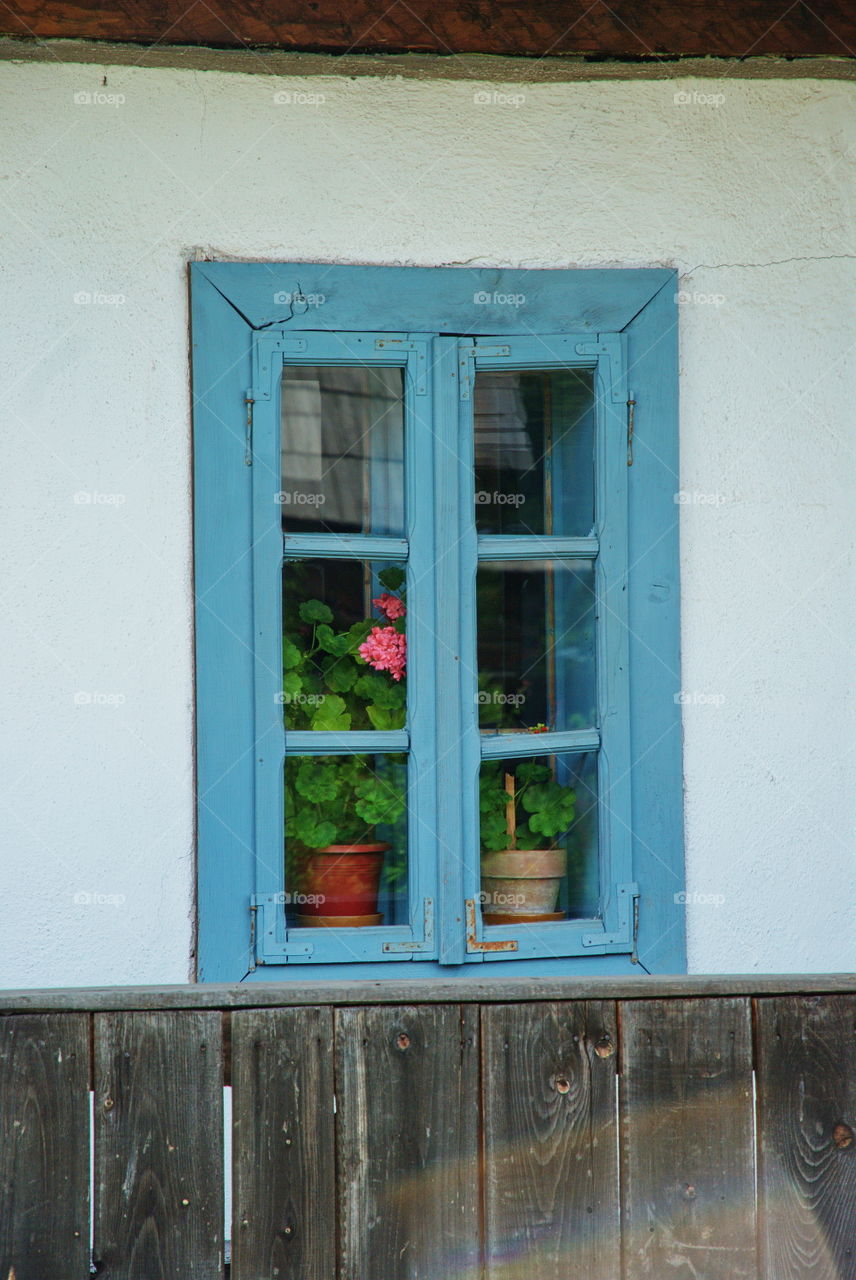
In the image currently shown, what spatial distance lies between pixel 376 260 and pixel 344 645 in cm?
97

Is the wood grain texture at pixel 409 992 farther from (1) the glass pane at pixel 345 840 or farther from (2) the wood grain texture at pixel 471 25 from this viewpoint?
(2) the wood grain texture at pixel 471 25

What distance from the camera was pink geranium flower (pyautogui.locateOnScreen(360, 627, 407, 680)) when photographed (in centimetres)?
301

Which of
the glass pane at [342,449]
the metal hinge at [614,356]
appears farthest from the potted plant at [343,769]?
the metal hinge at [614,356]

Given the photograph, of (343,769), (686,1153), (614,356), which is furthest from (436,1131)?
(614,356)

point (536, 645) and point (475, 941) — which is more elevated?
point (536, 645)

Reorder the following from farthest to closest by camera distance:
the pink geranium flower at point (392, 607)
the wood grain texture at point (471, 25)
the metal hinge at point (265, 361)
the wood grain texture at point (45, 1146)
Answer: the pink geranium flower at point (392, 607) → the metal hinge at point (265, 361) → the wood grain texture at point (471, 25) → the wood grain texture at point (45, 1146)

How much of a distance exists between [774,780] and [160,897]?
1564 millimetres

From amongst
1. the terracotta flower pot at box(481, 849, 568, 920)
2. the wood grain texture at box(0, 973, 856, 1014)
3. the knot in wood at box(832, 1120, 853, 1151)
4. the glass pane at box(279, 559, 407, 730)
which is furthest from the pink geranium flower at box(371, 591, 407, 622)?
the knot in wood at box(832, 1120, 853, 1151)

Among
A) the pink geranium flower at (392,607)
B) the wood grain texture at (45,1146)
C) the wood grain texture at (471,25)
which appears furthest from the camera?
the pink geranium flower at (392,607)

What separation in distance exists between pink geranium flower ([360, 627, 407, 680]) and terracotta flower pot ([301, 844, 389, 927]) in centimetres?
45

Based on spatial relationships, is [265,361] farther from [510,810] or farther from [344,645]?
[510,810]

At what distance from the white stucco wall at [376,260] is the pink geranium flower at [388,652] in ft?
1.52

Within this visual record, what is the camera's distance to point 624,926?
2.97m

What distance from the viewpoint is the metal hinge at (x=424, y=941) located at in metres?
2.92
